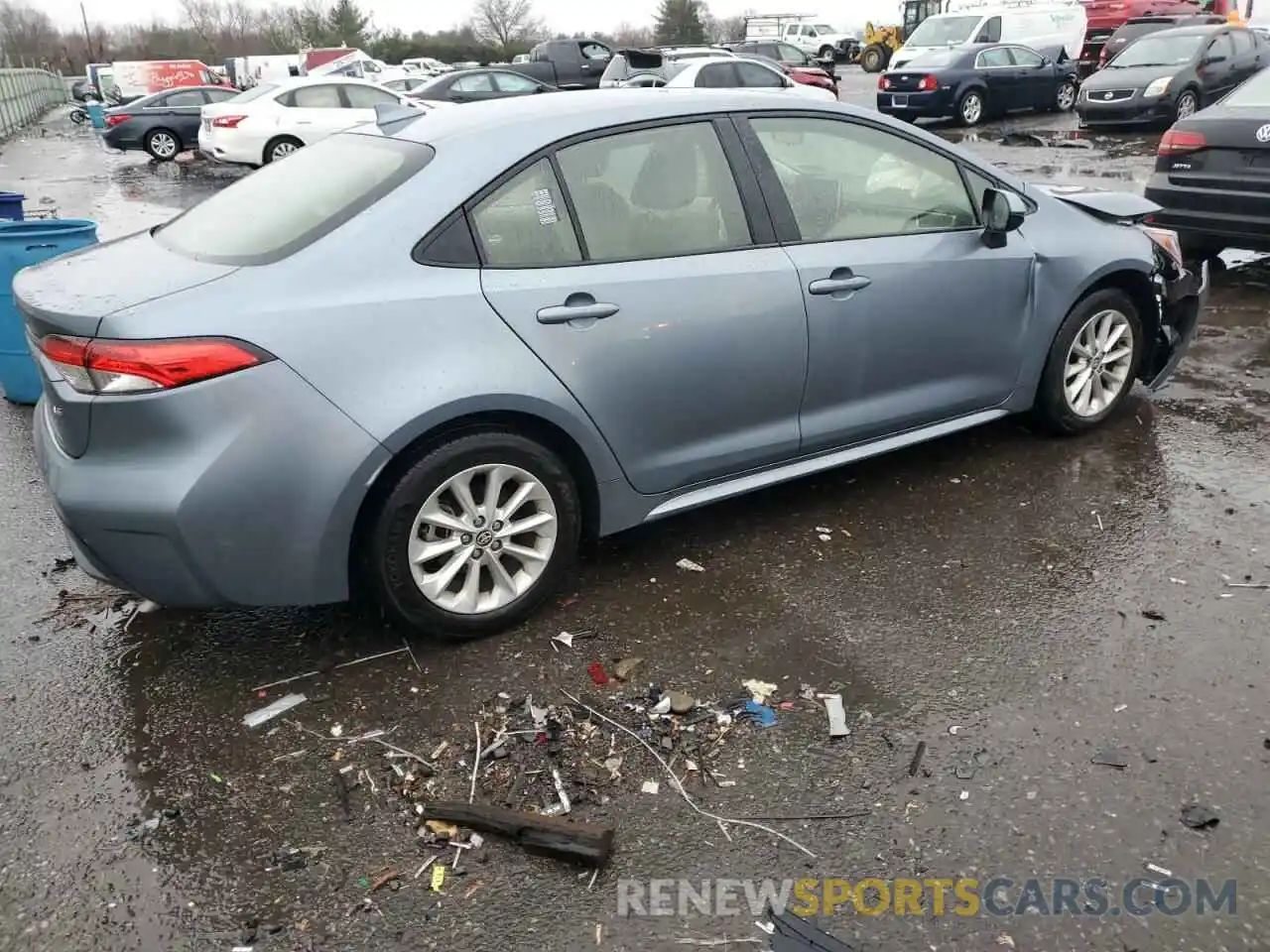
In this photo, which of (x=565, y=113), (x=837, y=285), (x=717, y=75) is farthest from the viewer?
(x=717, y=75)

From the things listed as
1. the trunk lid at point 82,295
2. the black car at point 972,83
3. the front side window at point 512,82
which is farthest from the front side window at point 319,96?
the trunk lid at point 82,295

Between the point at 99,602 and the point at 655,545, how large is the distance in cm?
210

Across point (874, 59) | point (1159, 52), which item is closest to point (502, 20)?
point (874, 59)

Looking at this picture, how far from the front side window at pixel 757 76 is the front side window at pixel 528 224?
609 inches

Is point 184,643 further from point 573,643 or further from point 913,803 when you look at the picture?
point 913,803

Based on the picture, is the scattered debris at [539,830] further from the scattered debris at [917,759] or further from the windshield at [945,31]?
the windshield at [945,31]

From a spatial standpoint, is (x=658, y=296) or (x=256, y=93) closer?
(x=658, y=296)

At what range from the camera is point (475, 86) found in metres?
19.8

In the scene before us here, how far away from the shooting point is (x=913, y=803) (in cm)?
264

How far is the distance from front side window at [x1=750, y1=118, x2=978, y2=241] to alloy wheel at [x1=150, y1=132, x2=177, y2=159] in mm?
21077

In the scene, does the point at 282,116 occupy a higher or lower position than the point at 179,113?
higher

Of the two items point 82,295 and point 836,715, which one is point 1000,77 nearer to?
point 836,715

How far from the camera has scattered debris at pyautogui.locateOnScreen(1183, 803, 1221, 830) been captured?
2.53 meters

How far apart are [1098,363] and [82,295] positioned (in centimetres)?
427
